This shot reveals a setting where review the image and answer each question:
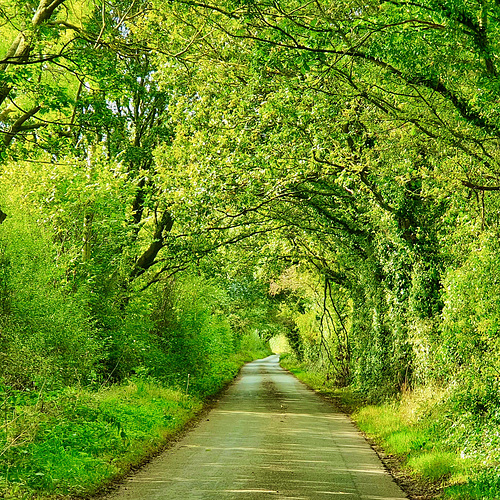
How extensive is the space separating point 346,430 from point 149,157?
42.0 ft

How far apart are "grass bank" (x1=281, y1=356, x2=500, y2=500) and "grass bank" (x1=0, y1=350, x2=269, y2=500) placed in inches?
201

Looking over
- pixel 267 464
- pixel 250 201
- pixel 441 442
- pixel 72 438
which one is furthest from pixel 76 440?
pixel 250 201

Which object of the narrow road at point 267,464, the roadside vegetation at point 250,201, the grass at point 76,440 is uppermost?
the roadside vegetation at point 250,201

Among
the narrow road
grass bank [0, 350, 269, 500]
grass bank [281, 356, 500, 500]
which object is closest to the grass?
grass bank [0, 350, 269, 500]

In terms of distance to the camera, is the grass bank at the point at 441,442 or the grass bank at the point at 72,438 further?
the grass bank at the point at 441,442

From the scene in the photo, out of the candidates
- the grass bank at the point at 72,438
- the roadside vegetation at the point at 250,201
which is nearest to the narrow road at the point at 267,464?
the grass bank at the point at 72,438

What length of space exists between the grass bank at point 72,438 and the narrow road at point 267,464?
1.66 ft

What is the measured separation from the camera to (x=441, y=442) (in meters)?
11.5

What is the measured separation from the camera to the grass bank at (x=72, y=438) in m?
8.19

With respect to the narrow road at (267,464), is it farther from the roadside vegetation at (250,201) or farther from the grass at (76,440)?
the roadside vegetation at (250,201)

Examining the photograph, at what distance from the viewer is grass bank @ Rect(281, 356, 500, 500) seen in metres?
8.57

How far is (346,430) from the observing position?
1608 cm

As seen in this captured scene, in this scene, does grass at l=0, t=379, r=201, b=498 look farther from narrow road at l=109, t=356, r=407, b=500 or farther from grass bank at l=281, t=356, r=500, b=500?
grass bank at l=281, t=356, r=500, b=500

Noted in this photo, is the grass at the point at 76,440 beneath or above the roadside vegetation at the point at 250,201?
beneath
